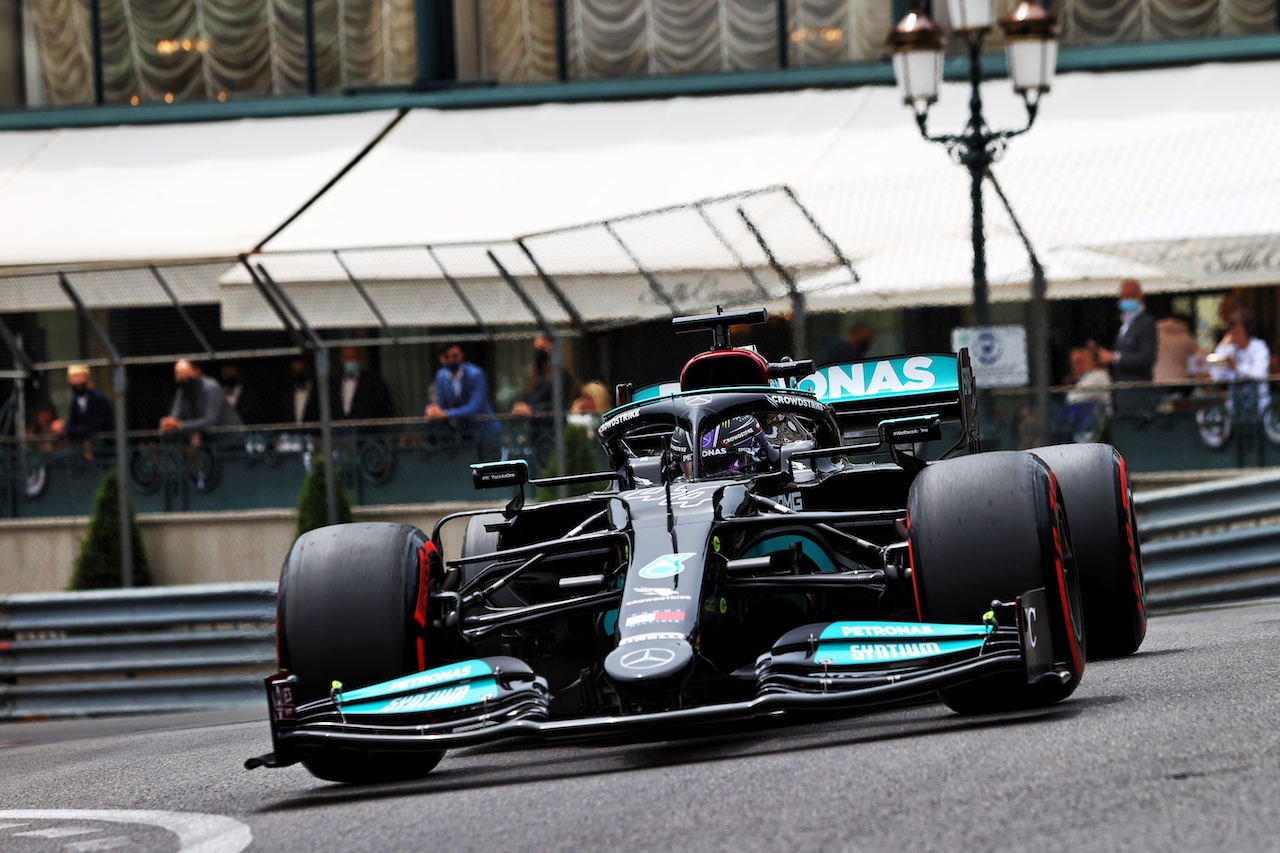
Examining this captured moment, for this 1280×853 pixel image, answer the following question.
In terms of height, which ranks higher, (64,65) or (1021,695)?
(64,65)

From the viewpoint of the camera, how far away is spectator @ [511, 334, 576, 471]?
41.3ft

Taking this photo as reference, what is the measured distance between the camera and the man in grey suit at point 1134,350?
477 inches

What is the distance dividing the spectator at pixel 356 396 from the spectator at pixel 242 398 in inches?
28.6

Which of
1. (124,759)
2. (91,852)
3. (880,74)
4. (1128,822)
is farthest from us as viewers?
(880,74)

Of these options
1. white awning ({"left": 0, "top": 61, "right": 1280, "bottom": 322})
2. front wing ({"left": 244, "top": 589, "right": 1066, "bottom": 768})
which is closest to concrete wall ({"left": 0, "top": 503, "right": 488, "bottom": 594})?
white awning ({"left": 0, "top": 61, "right": 1280, "bottom": 322})

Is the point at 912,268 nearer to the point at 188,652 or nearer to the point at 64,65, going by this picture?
the point at 188,652

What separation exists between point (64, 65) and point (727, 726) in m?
19.2

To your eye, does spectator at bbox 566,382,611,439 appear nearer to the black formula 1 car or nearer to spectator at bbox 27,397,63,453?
spectator at bbox 27,397,63,453

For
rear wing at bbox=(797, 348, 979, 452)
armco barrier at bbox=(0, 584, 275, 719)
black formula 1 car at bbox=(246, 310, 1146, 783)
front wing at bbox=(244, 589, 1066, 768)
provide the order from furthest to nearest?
armco barrier at bbox=(0, 584, 275, 719) → rear wing at bbox=(797, 348, 979, 452) → black formula 1 car at bbox=(246, 310, 1146, 783) → front wing at bbox=(244, 589, 1066, 768)

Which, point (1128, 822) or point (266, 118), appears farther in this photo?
point (266, 118)

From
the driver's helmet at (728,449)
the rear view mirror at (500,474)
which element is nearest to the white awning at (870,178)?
the driver's helmet at (728,449)

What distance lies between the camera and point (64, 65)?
22.4 m

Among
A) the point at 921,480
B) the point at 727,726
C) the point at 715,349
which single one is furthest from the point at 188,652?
the point at 921,480

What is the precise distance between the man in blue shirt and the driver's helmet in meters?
6.33
